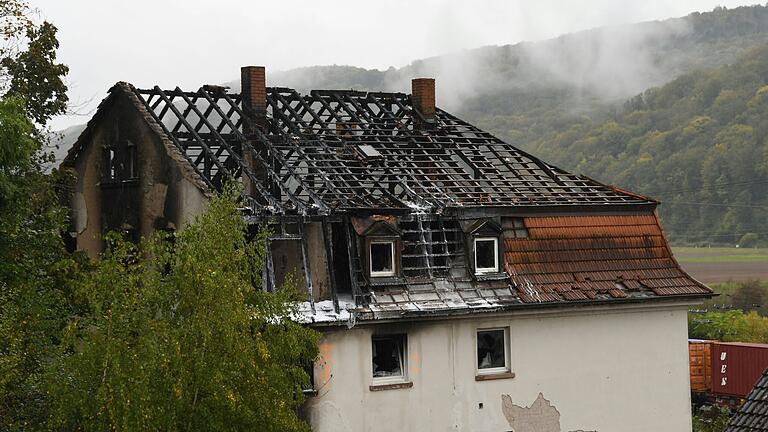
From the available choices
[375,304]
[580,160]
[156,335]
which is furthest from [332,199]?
[580,160]

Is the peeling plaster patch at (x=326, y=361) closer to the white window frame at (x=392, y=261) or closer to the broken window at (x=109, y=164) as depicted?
the white window frame at (x=392, y=261)

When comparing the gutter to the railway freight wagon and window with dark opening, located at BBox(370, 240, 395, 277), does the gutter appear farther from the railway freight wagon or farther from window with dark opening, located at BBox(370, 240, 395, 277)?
the railway freight wagon

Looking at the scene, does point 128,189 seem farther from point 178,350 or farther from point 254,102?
point 178,350

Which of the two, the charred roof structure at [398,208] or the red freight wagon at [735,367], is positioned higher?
the charred roof structure at [398,208]

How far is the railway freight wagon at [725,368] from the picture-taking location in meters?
49.3

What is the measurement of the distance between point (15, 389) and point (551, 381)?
41.7 ft

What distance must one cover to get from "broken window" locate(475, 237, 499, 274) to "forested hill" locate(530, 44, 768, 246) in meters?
94.3

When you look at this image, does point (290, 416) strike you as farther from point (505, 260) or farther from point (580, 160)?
point (580, 160)

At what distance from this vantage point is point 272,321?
21188 millimetres

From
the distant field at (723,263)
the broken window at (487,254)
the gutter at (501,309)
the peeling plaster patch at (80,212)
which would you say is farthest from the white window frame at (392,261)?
the distant field at (723,263)

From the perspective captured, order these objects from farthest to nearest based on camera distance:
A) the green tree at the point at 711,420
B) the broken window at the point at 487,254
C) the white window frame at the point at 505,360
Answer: the green tree at the point at 711,420 < the broken window at the point at 487,254 < the white window frame at the point at 505,360

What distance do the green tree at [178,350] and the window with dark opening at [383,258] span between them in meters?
7.78

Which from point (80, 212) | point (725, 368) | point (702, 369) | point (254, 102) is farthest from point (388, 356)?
point (702, 369)

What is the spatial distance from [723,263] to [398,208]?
8737 centimetres
